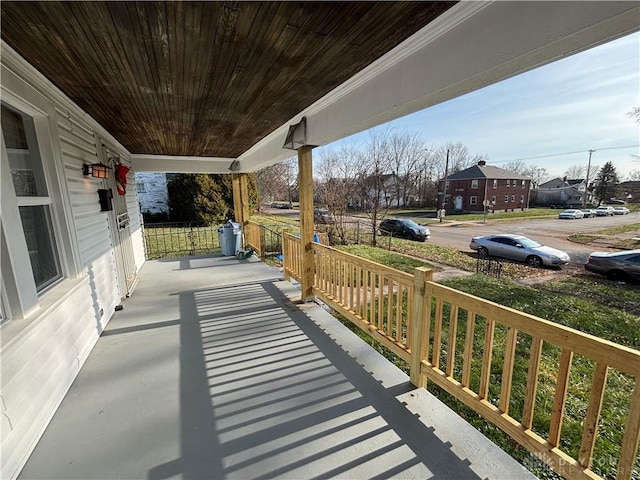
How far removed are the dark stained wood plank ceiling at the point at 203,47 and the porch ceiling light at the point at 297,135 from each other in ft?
0.98

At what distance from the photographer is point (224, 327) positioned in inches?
136

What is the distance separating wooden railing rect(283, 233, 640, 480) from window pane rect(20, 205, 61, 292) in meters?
2.79

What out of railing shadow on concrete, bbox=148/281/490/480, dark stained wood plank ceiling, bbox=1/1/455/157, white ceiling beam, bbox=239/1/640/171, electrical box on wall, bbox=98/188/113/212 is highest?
dark stained wood plank ceiling, bbox=1/1/455/157

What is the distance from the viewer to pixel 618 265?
7.60 meters

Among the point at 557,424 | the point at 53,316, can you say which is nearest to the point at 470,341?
the point at 557,424

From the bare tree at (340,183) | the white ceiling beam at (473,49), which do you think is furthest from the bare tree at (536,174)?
the white ceiling beam at (473,49)

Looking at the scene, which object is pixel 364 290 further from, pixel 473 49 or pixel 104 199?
pixel 104 199

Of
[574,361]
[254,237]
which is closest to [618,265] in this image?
[574,361]

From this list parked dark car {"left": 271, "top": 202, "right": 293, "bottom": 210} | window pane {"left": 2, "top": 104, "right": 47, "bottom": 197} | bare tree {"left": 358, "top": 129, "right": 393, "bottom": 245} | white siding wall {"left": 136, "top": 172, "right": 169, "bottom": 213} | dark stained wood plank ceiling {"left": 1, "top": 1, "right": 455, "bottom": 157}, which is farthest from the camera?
parked dark car {"left": 271, "top": 202, "right": 293, "bottom": 210}

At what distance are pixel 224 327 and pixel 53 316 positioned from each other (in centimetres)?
162

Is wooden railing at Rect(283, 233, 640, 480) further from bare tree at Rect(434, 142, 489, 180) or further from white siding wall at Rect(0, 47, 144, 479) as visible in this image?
bare tree at Rect(434, 142, 489, 180)

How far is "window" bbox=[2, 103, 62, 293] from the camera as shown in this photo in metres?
2.12

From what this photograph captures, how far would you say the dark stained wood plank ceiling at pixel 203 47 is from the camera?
1.61m

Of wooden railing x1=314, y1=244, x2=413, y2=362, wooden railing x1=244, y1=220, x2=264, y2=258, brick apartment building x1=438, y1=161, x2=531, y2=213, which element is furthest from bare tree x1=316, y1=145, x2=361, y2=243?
brick apartment building x1=438, y1=161, x2=531, y2=213
